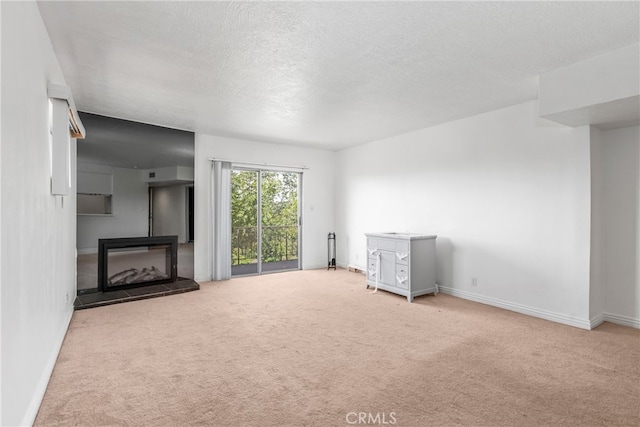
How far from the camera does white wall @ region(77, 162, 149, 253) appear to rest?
172 inches

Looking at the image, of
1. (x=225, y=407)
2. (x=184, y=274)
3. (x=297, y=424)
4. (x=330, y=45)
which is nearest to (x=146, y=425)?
(x=225, y=407)

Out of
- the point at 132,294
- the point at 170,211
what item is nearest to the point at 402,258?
the point at 170,211

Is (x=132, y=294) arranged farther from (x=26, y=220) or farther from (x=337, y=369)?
(x=337, y=369)

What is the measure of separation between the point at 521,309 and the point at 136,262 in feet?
16.8

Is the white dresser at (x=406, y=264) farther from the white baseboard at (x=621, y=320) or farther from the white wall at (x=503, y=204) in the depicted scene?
the white baseboard at (x=621, y=320)

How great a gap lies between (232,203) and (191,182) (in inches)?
32.6

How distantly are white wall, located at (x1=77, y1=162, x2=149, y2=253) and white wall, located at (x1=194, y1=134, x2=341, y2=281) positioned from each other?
0.87 m

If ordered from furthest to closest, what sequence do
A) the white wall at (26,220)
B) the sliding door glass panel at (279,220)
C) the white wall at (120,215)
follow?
the sliding door glass panel at (279,220) → the white wall at (120,215) → the white wall at (26,220)

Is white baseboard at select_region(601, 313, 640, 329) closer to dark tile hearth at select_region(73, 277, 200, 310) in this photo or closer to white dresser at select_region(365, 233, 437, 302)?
white dresser at select_region(365, 233, 437, 302)

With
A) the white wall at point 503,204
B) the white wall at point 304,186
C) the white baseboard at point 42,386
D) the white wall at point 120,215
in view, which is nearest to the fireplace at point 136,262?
the white wall at point 120,215

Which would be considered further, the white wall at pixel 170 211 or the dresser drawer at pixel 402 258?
the white wall at pixel 170 211

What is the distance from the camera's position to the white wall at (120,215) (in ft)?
14.3

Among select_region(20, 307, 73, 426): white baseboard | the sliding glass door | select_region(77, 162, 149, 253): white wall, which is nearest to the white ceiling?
select_region(77, 162, 149, 253): white wall

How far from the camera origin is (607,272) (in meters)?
3.62
